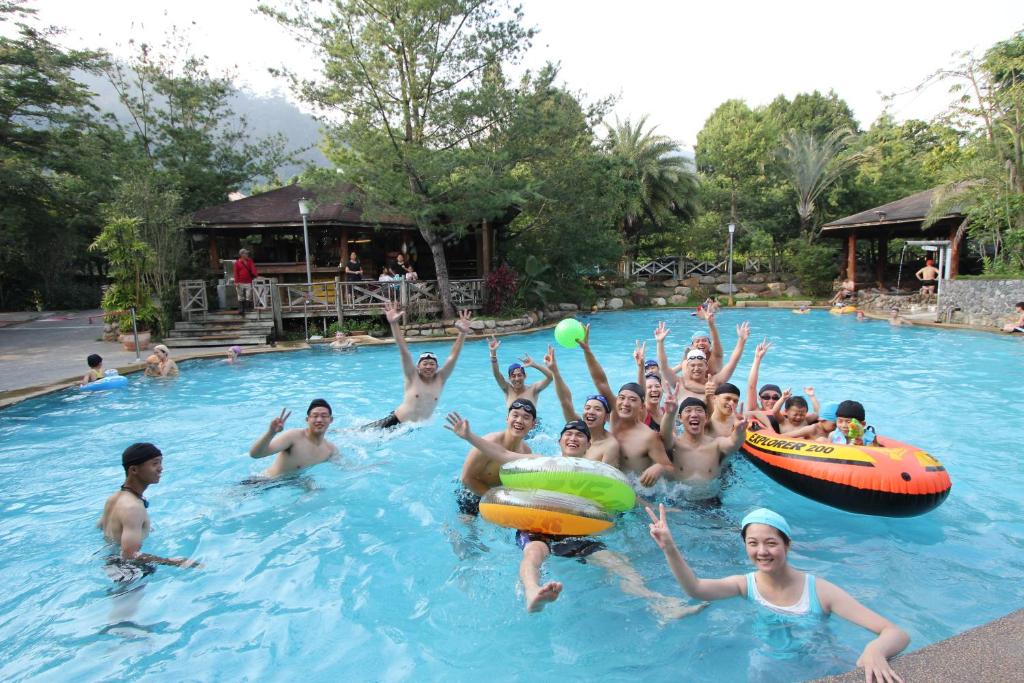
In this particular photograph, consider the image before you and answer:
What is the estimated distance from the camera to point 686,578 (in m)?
3.06

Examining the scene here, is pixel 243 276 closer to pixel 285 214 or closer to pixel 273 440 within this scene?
pixel 285 214

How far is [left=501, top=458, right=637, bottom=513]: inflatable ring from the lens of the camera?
143 inches

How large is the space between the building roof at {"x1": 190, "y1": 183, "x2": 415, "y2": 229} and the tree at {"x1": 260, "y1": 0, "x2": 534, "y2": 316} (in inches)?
47.6

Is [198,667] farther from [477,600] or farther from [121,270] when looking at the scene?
[121,270]

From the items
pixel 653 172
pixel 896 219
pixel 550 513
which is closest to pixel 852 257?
pixel 896 219

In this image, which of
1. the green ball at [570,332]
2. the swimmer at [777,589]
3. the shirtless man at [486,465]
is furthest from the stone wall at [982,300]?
the shirtless man at [486,465]

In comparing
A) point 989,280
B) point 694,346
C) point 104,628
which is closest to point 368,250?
point 694,346

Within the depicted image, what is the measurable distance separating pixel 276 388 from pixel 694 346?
321 inches

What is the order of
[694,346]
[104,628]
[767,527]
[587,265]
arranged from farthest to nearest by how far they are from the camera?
[587,265], [694,346], [104,628], [767,527]

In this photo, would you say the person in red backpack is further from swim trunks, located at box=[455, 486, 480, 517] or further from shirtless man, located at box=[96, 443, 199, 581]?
swim trunks, located at box=[455, 486, 480, 517]

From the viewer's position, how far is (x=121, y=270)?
14805 millimetres

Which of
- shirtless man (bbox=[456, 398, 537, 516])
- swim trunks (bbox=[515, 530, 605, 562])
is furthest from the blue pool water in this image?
swim trunks (bbox=[515, 530, 605, 562])

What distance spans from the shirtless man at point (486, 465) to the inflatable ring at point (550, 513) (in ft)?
2.55

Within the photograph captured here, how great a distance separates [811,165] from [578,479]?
1216 inches
